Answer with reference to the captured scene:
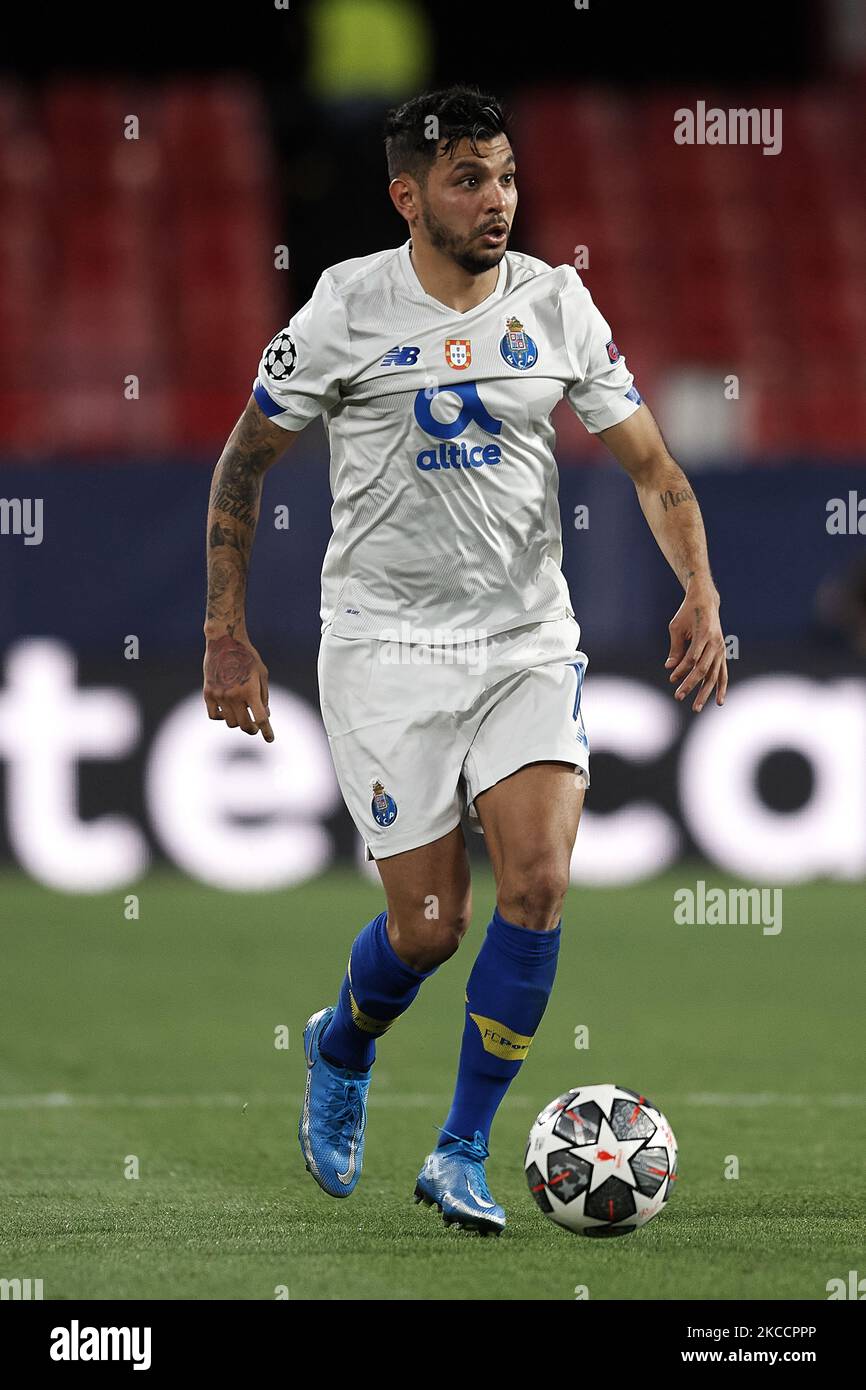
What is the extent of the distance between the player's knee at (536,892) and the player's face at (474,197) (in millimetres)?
1310

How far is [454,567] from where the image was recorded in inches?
184

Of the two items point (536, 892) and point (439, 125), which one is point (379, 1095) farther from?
point (439, 125)

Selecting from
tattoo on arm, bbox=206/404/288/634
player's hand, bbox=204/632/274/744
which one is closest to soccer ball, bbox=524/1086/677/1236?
player's hand, bbox=204/632/274/744

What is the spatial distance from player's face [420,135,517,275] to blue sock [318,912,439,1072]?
1495 mm

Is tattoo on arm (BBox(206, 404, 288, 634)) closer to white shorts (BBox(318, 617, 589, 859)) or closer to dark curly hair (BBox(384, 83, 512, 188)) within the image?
white shorts (BBox(318, 617, 589, 859))

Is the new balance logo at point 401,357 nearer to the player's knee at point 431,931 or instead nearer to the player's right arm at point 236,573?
the player's right arm at point 236,573

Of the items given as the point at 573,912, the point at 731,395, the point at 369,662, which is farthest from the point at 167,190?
the point at 369,662

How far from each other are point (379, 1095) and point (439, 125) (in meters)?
2.87

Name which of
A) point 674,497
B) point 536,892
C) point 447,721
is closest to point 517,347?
point 674,497

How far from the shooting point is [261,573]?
37.3 feet

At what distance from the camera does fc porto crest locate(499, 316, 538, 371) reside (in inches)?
182

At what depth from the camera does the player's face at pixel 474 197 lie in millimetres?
4547

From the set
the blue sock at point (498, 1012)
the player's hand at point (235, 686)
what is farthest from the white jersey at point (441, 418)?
the blue sock at point (498, 1012)

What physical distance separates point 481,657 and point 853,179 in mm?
14218
